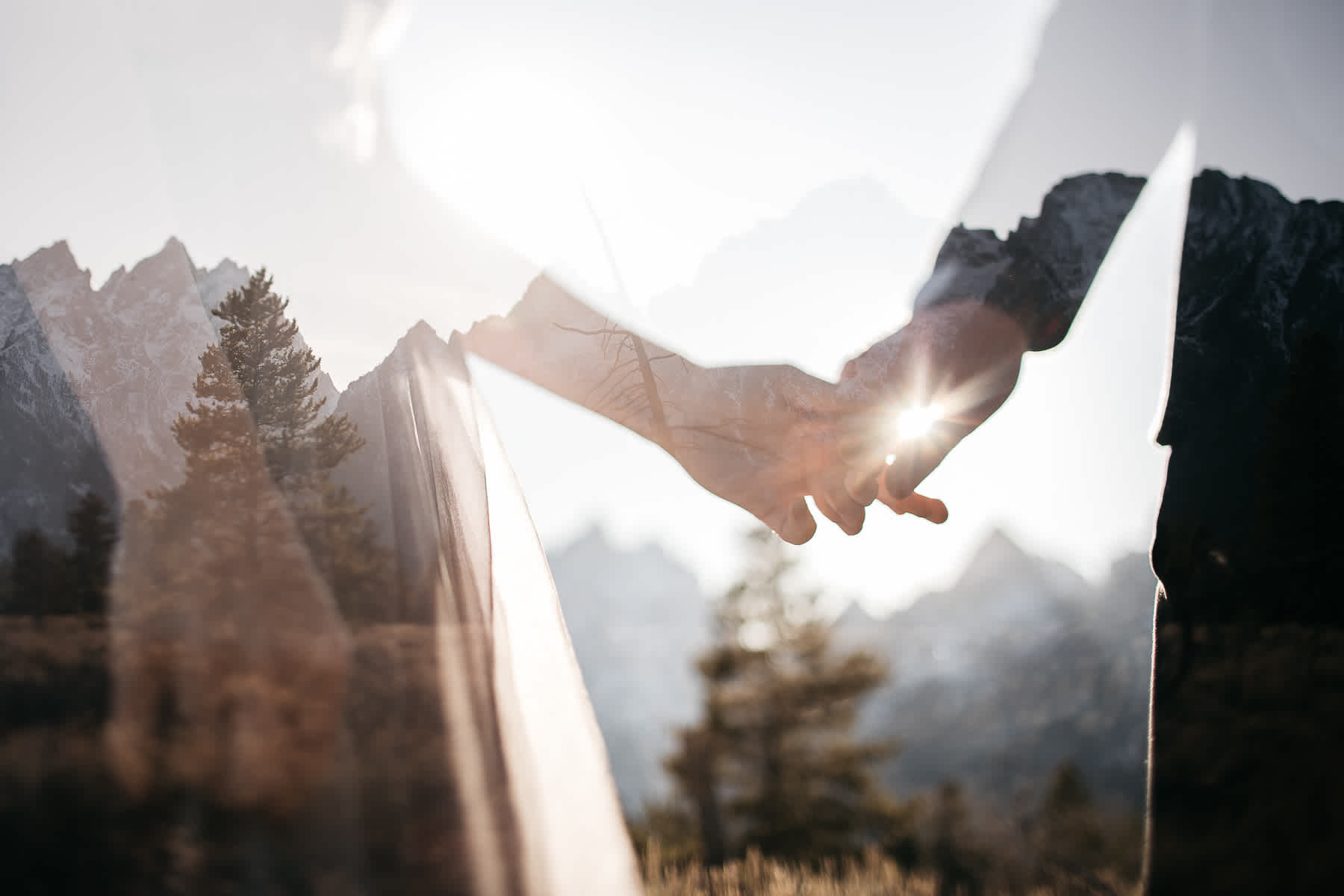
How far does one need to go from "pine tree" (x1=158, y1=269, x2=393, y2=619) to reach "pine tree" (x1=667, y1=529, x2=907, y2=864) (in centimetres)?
1663

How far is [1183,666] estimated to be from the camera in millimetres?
2123

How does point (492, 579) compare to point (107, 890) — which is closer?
point (107, 890)

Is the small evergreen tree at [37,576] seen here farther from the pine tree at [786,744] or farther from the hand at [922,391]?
the pine tree at [786,744]

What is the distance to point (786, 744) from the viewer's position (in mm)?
19297

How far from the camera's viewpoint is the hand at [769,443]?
3.68 m

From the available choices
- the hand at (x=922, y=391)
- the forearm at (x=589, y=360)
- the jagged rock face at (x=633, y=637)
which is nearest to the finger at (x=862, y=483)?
the hand at (x=922, y=391)

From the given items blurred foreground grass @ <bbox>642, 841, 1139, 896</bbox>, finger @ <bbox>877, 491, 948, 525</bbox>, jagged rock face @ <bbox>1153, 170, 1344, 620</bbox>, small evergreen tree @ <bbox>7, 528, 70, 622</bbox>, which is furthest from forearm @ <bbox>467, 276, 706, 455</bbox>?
blurred foreground grass @ <bbox>642, 841, 1139, 896</bbox>

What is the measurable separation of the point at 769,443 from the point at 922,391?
38.7 inches

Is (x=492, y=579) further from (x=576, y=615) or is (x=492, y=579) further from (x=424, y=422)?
(x=576, y=615)

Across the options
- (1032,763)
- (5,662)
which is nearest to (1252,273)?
(5,662)

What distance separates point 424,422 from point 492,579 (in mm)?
705

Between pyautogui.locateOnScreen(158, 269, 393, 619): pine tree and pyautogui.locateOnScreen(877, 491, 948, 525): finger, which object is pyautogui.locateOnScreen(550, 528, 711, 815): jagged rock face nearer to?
pyautogui.locateOnScreen(877, 491, 948, 525): finger

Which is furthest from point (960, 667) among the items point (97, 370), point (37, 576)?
point (37, 576)

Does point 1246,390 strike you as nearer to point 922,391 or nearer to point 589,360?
point 922,391
